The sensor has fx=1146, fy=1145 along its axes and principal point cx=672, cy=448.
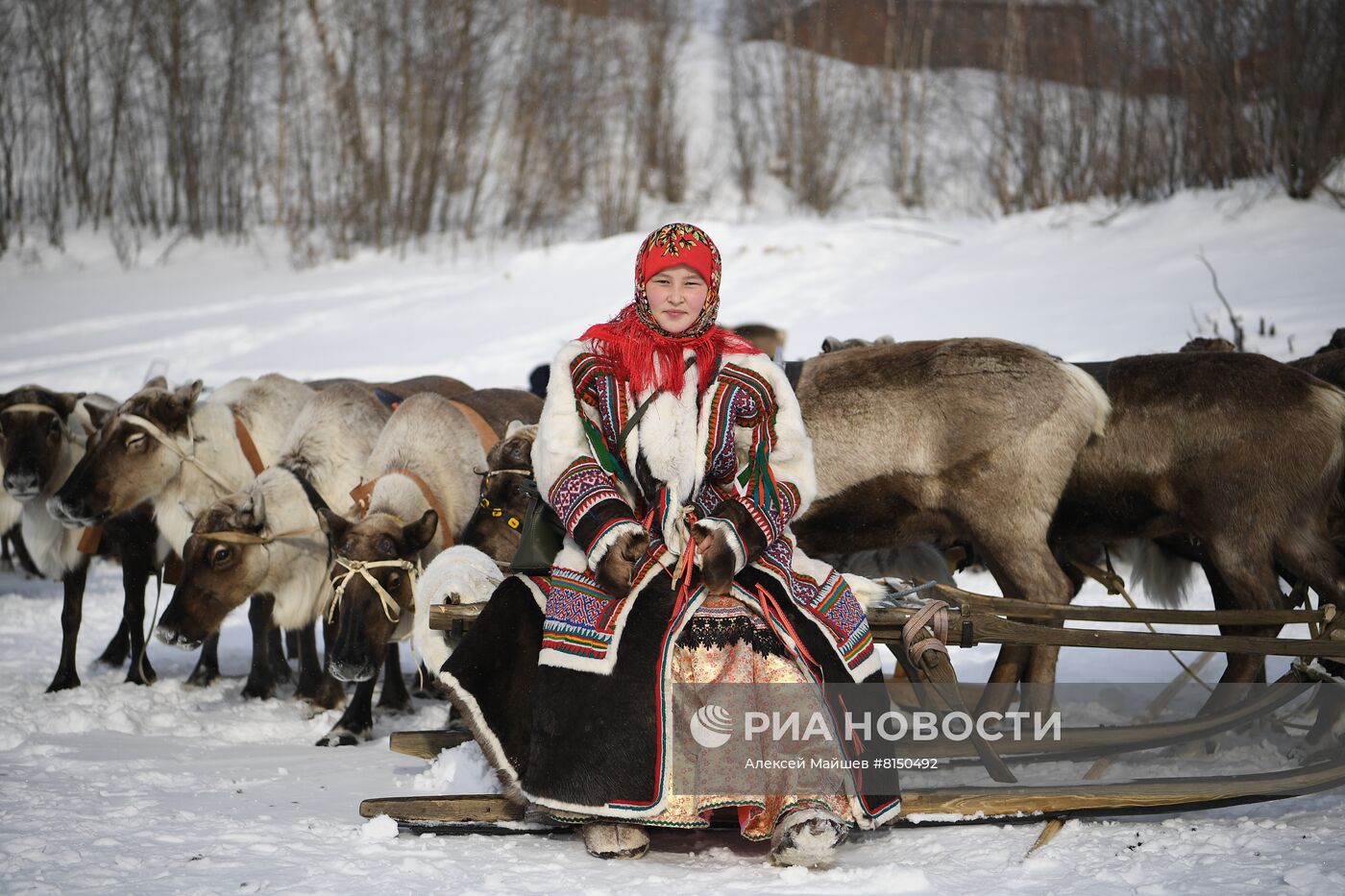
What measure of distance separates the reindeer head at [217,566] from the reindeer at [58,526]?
0.98 metres

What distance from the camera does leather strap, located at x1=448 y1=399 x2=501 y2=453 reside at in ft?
18.1

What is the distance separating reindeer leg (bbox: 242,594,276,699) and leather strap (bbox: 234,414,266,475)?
0.70 meters

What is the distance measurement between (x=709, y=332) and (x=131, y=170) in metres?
20.2

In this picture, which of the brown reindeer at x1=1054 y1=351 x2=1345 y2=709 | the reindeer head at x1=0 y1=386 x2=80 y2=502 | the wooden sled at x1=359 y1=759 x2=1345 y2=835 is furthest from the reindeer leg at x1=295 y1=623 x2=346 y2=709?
the brown reindeer at x1=1054 y1=351 x2=1345 y2=709

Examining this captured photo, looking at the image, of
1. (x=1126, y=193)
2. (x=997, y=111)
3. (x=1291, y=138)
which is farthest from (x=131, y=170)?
(x=1291, y=138)

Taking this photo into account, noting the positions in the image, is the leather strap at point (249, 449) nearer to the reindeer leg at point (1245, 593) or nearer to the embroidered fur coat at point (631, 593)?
the embroidered fur coat at point (631, 593)

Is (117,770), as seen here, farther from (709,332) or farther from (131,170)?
(131,170)

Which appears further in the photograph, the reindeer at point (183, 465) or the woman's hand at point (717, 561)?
the reindeer at point (183, 465)

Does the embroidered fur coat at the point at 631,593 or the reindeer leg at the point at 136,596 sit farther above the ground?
the embroidered fur coat at the point at 631,593

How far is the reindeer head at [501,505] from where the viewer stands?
4801 millimetres

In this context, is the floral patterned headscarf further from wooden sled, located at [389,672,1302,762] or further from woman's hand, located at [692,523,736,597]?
wooden sled, located at [389,672,1302,762]

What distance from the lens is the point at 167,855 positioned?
3164mm

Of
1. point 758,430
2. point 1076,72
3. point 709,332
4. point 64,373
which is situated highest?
point 1076,72

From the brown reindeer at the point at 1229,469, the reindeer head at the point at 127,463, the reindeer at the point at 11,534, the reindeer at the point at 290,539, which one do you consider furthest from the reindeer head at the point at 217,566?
Result: the brown reindeer at the point at 1229,469
